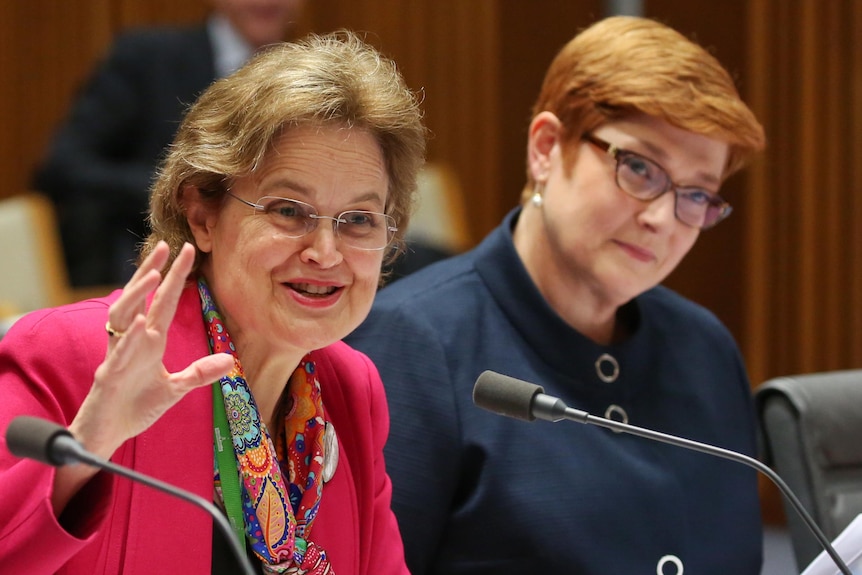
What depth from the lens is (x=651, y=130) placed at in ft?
7.43

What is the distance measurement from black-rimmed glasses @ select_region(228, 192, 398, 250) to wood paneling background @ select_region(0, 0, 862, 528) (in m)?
2.14

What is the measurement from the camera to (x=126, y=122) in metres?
4.21

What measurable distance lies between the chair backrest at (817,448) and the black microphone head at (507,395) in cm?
93

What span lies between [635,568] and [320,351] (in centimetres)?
68

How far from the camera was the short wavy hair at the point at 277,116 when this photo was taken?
67.6 inches

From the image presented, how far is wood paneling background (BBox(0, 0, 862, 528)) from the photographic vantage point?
172 inches

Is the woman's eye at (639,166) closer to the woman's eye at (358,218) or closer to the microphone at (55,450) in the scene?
the woman's eye at (358,218)

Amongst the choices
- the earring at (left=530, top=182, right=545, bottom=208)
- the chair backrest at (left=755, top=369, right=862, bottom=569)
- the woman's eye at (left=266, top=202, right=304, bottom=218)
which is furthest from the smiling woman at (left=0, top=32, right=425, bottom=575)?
the chair backrest at (left=755, top=369, right=862, bottom=569)

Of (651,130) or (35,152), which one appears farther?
(35,152)

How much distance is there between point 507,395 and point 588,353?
2.42 ft

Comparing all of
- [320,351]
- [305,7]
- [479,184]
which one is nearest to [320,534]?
[320,351]

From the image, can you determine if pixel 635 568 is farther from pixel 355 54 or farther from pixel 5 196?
pixel 5 196

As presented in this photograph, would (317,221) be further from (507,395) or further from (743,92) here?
(743,92)

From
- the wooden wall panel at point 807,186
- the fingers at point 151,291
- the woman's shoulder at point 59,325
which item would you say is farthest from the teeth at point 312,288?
A: the wooden wall panel at point 807,186
